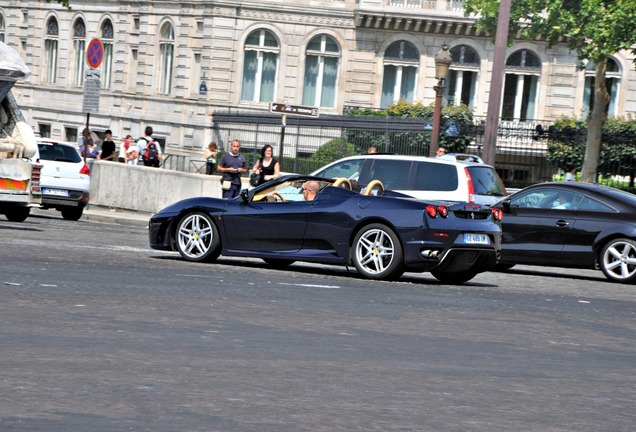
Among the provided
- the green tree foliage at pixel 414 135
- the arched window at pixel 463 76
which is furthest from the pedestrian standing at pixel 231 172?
the arched window at pixel 463 76

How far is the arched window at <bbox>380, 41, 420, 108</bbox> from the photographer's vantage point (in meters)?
55.1

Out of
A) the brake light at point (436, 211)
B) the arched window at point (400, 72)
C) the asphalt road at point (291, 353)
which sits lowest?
the asphalt road at point (291, 353)

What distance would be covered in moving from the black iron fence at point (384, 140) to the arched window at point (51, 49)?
11233mm

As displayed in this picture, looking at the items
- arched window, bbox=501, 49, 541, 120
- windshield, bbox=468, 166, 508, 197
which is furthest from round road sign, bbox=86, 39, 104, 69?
arched window, bbox=501, 49, 541, 120

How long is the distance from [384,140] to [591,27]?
21.4ft

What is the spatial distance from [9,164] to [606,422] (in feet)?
54.4

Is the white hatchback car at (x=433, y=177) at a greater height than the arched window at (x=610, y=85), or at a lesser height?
lesser

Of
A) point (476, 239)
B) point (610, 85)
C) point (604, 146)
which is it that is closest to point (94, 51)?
point (476, 239)

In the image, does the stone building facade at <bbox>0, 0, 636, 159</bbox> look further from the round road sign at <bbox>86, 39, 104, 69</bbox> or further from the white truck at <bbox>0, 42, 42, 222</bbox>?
the white truck at <bbox>0, 42, 42, 222</bbox>

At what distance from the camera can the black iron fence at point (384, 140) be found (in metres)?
43.3

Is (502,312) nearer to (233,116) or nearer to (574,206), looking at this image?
(574,206)

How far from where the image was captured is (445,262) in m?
17.5

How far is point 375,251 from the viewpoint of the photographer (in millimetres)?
17500

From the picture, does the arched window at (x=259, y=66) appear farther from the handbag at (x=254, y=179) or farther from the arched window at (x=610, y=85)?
the handbag at (x=254, y=179)
